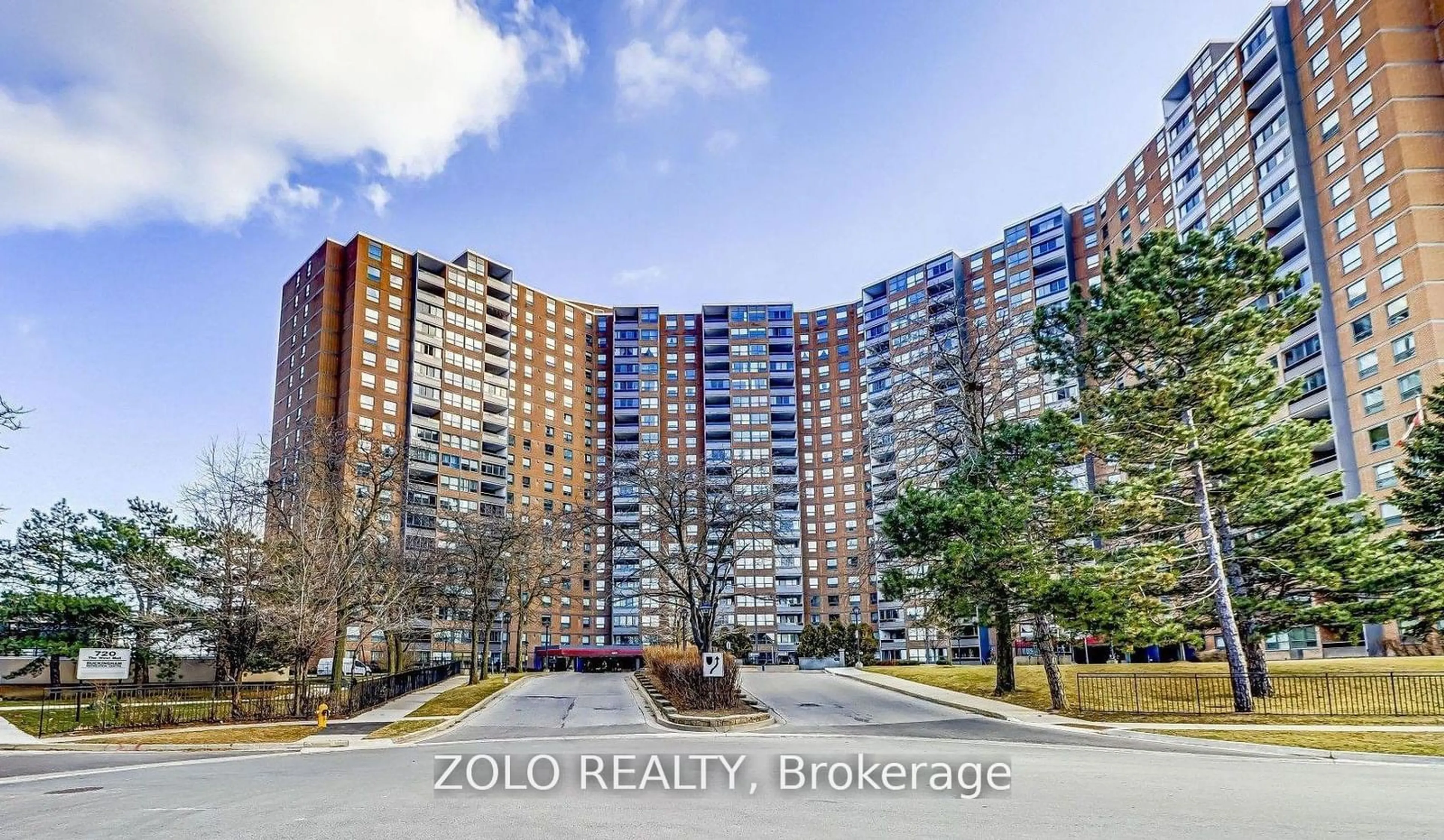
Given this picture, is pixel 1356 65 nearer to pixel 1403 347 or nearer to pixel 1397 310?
pixel 1397 310

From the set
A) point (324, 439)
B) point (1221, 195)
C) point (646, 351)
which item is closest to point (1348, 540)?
point (324, 439)

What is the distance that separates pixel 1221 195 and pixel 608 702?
62.9 m

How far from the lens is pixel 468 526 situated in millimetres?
53250

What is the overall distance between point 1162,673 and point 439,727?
74.9 feet

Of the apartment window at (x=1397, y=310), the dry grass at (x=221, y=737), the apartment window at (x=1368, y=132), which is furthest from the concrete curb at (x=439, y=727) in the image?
the apartment window at (x=1368, y=132)

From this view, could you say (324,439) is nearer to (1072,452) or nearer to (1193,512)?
(1072,452)

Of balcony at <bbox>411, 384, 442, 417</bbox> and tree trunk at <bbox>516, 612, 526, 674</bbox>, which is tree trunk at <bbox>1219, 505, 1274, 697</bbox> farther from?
balcony at <bbox>411, 384, 442, 417</bbox>

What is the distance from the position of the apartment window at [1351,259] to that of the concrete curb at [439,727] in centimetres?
5720

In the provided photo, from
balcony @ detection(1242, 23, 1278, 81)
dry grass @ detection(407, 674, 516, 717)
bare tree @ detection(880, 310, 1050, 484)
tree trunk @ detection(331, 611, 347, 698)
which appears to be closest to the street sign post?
tree trunk @ detection(331, 611, 347, 698)

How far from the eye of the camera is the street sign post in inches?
989

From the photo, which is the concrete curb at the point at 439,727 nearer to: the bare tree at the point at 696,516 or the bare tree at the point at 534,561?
the bare tree at the point at 696,516

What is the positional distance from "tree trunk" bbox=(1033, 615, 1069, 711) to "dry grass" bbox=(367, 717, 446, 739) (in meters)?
17.1

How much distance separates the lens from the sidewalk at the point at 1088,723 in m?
20.3

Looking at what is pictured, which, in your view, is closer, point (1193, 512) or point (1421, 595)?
point (1421, 595)
